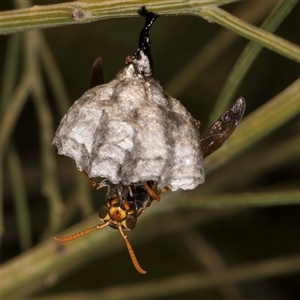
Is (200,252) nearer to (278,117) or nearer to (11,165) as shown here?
(11,165)

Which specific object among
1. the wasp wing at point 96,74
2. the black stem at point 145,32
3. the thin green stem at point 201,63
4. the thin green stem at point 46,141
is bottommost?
the black stem at point 145,32

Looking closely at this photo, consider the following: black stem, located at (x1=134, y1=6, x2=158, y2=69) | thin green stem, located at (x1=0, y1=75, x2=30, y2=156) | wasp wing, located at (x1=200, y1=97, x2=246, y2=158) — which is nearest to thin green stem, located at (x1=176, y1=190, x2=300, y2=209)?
wasp wing, located at (x1=200, y1=97, x2=246, y2=158)

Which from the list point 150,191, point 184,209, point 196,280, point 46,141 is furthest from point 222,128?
point 184,209

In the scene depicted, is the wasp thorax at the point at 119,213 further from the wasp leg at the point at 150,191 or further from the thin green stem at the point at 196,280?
the thin green stem at the point at 196,280

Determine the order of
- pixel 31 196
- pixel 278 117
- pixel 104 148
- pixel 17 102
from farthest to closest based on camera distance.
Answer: pixel 31 196 → pixel 17 102 → pixel 278 117 → pixel 104 148

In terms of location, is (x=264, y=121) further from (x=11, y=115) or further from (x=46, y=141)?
(x=11, y=115)

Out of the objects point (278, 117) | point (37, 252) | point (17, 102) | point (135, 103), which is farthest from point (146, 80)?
point (17, 102)

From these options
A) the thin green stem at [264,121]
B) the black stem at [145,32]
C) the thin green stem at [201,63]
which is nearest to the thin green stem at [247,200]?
the thin green stem at [264,121]
